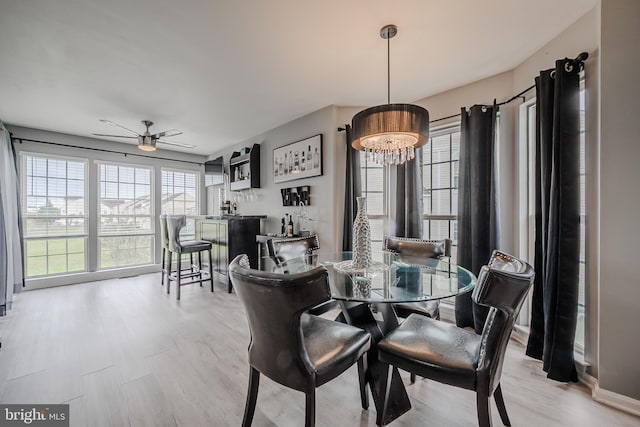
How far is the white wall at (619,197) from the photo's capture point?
5.12 feet

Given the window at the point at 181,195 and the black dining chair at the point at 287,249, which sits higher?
the window at the point at 181,195

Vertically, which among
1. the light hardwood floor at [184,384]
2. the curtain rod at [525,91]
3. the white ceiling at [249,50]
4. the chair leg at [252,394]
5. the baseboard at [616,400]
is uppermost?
the white ceiling at [249,50]

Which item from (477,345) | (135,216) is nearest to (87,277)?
(135,216)

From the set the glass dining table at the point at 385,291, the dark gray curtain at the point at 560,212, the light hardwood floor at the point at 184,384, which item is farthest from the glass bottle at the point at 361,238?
the dark gray curtain at the point at 560,212

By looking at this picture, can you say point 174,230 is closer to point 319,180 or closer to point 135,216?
point 135,216

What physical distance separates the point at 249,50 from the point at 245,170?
2.90 m

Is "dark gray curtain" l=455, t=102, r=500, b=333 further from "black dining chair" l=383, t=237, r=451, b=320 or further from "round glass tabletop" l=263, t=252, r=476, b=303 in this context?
"round glass tabletop" l=263, t=252, r=476, b=303

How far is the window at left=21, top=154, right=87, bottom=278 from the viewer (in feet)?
13.8

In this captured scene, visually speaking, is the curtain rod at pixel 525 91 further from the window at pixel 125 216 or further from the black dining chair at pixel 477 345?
the window at pixel 125 216

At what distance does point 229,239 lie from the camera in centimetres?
392

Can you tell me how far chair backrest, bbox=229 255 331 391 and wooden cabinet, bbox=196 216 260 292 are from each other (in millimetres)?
2830

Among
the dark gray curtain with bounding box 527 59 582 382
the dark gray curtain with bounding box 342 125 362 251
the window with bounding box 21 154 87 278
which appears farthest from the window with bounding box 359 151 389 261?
the window with bounding box 21 154 87 278

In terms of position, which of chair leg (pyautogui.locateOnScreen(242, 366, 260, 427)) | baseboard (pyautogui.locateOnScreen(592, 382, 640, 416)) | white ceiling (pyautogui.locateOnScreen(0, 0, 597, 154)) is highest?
white ceiling (pyautogui.locateOnScreen(0, 0, 597, 154))

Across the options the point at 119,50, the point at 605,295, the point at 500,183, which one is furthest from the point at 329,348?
the point at 119,50
